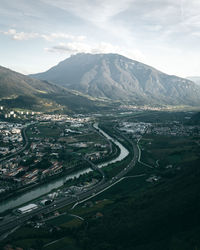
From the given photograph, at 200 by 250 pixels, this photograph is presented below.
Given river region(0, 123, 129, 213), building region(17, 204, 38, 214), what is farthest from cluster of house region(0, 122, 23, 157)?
building region(17, 204, 38, 214)

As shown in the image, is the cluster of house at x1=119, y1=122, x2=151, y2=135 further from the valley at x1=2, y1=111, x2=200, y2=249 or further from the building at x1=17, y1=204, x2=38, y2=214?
the building at x1=17, y1=204, x2=38, y2=214

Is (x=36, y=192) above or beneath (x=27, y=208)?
beneath

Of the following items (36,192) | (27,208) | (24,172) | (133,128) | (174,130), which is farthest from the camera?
(133,128)

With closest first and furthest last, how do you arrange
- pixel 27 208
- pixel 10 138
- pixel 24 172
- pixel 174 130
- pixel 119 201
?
pixel 27 208
pixel 119 201
pixel 24 172
pixel 10 138
pixel 174 130

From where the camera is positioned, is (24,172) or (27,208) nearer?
(27,208)

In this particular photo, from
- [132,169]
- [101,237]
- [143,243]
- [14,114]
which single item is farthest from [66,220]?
[14,114]

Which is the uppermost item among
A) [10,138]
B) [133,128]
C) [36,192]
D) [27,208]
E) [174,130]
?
[174,130]

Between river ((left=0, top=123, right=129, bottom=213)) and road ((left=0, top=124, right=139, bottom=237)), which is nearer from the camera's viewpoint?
road ((left=0, top=124, right=139, bottom=237))

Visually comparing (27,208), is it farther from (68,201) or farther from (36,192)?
(36,192)

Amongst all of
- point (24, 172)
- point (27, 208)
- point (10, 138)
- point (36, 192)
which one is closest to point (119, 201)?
point (27, 208)

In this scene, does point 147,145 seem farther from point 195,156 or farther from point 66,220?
point 66,220

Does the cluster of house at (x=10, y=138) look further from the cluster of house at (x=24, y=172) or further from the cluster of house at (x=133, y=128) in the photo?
the cluster of house at (x=133, y=128)
